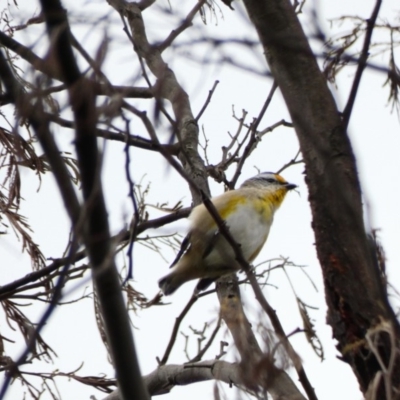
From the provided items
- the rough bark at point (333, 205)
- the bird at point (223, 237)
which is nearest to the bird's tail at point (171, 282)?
the bird at point (223, 237)

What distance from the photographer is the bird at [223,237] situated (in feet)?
15.2

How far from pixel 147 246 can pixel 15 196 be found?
770 millimetres

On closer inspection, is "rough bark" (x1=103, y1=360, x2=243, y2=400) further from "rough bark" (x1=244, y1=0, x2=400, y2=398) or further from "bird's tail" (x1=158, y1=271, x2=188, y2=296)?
"bird's tail" (x1=158, y1=271, x2=188, y2=296)

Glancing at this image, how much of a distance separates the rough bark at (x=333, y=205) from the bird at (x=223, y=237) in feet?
6.60

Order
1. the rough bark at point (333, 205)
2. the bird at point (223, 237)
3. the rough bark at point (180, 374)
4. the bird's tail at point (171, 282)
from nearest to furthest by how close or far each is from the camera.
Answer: the rough bark at point (333, 205), the rough bark at point (180, 374), the bird at point (223, 237), the bird's tail at point (171, 282)

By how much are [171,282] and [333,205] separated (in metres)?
2.64

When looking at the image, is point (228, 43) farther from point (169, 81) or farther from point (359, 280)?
point (169, 81)

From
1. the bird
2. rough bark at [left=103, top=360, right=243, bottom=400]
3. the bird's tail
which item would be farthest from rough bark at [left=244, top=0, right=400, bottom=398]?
the bird's tail

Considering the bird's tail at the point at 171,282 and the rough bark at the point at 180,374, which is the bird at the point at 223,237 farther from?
the rough bark at the point at 180,374

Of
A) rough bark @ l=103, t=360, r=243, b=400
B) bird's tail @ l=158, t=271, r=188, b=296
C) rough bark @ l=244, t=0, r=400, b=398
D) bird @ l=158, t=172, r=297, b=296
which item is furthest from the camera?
bird's tail @ l=158, t=271, r=188, b=296

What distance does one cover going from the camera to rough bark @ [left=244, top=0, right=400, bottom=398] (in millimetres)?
2203

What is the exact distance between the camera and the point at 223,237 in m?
4.64

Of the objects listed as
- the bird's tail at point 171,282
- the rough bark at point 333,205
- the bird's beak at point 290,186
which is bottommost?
the rough bark at point 333,205

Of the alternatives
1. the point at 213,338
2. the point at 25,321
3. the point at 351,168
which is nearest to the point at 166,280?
the point at 25,321
